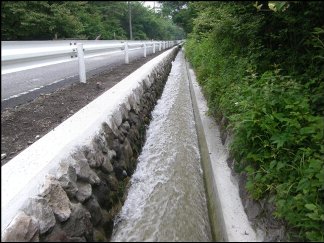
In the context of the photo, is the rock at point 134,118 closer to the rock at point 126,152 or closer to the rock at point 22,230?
the rock at point 126,152

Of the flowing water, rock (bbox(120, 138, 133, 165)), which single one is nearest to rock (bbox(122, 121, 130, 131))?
rock (bbox(120, 138, 133, 165))

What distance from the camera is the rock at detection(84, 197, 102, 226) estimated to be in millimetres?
2764

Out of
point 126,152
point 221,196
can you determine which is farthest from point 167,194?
point 126,152

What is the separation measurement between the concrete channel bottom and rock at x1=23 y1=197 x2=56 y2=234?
4.53 ft

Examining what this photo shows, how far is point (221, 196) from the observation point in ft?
10.2

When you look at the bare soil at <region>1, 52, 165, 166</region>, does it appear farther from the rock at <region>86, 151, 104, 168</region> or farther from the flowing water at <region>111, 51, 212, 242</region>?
the flowing water at <region>111, 51, 212, 242</region>

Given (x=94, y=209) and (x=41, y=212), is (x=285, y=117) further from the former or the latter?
(x=41, y=212)

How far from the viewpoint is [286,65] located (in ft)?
14.2

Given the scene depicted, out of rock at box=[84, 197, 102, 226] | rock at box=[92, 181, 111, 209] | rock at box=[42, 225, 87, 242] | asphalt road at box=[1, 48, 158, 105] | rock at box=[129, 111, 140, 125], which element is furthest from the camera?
rock at box=[129, 111, 140, 125]

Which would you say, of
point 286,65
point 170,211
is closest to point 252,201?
point 170,211

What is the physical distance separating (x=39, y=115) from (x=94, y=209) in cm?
187

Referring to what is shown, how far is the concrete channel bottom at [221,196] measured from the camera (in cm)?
262

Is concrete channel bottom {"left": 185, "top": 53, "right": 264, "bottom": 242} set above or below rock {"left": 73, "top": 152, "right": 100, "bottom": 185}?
below

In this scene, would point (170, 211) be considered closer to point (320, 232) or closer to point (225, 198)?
point (225, 198)
